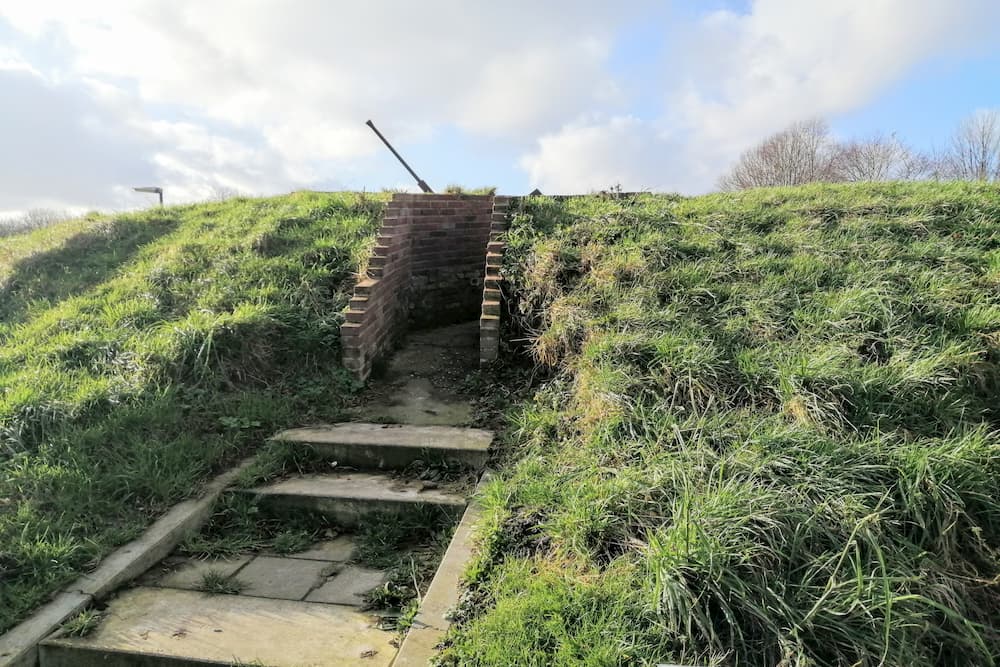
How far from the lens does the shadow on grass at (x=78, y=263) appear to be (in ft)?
18.3

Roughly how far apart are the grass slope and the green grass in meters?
1.76

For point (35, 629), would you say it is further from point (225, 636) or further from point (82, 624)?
point (225, 636)

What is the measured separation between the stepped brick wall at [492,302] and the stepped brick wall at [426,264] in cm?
62

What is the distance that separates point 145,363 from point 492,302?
250 cm

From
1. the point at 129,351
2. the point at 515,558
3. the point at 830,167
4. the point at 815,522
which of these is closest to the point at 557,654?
the point at 515,558

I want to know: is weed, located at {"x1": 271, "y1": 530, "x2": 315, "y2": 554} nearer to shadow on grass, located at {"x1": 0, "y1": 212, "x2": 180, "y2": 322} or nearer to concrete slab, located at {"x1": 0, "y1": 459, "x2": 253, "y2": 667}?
concrete slab, located at {"x1": 0, "y1": 459, "x2": 253, "y2": 667}

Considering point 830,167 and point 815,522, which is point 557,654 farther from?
point 830,167

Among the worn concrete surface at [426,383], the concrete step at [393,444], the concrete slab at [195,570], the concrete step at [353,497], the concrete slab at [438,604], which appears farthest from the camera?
the worn concrete surface at [426,383]

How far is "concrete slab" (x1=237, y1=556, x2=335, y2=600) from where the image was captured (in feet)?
8.70

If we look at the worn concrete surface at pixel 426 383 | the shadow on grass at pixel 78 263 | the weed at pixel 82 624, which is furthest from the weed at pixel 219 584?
the shadow on grass at pixel 78 263

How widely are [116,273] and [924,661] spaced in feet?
22.1

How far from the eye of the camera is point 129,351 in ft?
13.6

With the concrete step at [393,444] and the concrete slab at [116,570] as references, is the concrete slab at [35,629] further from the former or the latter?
the concrete step at [393,444]

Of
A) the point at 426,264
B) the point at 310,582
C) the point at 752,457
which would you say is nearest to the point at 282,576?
the point at 310,582
